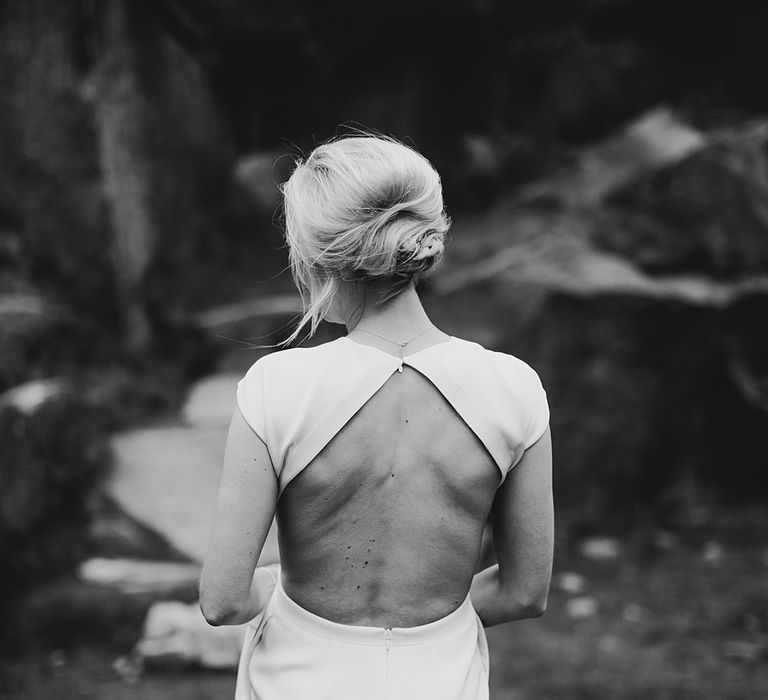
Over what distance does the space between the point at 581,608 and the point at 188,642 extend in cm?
212

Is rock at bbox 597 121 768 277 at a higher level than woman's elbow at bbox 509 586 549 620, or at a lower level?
lower

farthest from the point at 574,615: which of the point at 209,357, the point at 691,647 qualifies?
the point at 209,357

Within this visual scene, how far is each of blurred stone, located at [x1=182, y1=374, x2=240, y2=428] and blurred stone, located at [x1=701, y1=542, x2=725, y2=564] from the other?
314cm

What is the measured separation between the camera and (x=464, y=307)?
20.3 feet

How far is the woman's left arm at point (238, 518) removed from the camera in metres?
1.65

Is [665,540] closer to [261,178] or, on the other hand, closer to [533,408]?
[261,178]

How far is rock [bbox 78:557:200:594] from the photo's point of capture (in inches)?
182

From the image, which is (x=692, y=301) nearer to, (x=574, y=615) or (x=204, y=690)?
(x=574, y=615)

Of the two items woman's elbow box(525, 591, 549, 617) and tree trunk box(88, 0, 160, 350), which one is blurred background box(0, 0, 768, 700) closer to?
tree trunk box(88, 0, 160, 350)

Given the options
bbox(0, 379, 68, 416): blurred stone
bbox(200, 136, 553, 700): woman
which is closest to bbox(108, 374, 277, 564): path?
bbox(0, 379, 68, 416): blurred stone

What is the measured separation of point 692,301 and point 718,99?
9.31 feet

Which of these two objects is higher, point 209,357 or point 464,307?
point 464,307

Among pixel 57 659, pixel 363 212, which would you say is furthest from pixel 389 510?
pixel 57 659

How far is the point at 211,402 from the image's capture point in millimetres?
6430
